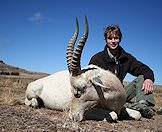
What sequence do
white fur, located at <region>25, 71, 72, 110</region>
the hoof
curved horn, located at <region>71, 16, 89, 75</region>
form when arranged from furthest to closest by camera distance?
white fur, located at <region>25, 71, 72, 110</region> < the hoof < curved horn, located at <region>71, 16, 89, 75</region>

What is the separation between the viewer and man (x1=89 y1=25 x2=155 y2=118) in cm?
1000

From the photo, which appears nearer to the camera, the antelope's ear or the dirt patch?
the dirt patch

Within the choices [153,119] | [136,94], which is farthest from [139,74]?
[153,119]

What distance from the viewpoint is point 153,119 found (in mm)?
10133

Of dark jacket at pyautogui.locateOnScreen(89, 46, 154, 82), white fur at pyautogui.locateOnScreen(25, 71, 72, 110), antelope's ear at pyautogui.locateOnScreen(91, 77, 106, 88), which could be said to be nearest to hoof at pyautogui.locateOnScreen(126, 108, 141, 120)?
dark jacket at pyautogui.locateOnScreen(89, 46, 154, 82)

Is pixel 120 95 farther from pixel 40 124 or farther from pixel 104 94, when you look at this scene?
pixel 40 124

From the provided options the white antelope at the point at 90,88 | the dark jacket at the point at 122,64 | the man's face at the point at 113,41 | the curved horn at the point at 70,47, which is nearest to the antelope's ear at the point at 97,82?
the white antelope at the point at 90,88

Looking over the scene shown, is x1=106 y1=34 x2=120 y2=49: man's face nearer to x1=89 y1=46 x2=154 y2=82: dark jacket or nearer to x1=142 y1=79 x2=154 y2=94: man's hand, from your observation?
x1=89 y1=46 x2=154 y2=82: dark jacket

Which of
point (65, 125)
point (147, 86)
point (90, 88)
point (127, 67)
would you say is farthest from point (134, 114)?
point (65, 125)

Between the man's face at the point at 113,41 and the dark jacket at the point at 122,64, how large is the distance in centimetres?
25

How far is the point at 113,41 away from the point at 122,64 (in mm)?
746

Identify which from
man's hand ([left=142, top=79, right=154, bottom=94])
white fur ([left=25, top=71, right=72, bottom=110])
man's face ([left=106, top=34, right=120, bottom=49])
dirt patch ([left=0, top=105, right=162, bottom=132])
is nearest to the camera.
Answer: dirt patch ([left=0, top=105, right=162, bottom=132])

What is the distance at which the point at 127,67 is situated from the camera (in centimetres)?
1032

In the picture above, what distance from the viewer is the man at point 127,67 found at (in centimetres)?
1000
